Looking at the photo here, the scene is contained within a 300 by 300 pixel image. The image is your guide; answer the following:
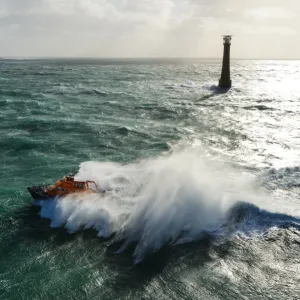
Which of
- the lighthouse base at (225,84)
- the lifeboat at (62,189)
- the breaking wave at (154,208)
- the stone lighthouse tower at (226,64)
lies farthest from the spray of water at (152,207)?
the lighthouse base at (225,84)

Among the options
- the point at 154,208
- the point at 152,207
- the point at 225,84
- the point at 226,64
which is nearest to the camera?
the point at 154,208

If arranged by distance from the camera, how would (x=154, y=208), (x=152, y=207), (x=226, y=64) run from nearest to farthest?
(x=154, y=208)
(x=152, y=207)
(x=226, y=64)

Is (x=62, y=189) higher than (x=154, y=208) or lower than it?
higher

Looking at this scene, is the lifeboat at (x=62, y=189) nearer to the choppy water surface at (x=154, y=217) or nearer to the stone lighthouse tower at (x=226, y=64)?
the choppy water surface at (x=154, y=217)

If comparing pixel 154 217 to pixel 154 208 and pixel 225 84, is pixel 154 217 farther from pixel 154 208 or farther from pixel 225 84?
pixel 225 84

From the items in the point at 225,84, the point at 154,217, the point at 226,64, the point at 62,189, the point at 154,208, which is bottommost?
the point at 154,217

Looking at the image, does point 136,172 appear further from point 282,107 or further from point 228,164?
point 282,107

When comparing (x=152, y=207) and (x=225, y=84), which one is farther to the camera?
(x=225, y=84)

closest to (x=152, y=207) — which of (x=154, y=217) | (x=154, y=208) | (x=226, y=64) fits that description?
(x=154, y=208)
